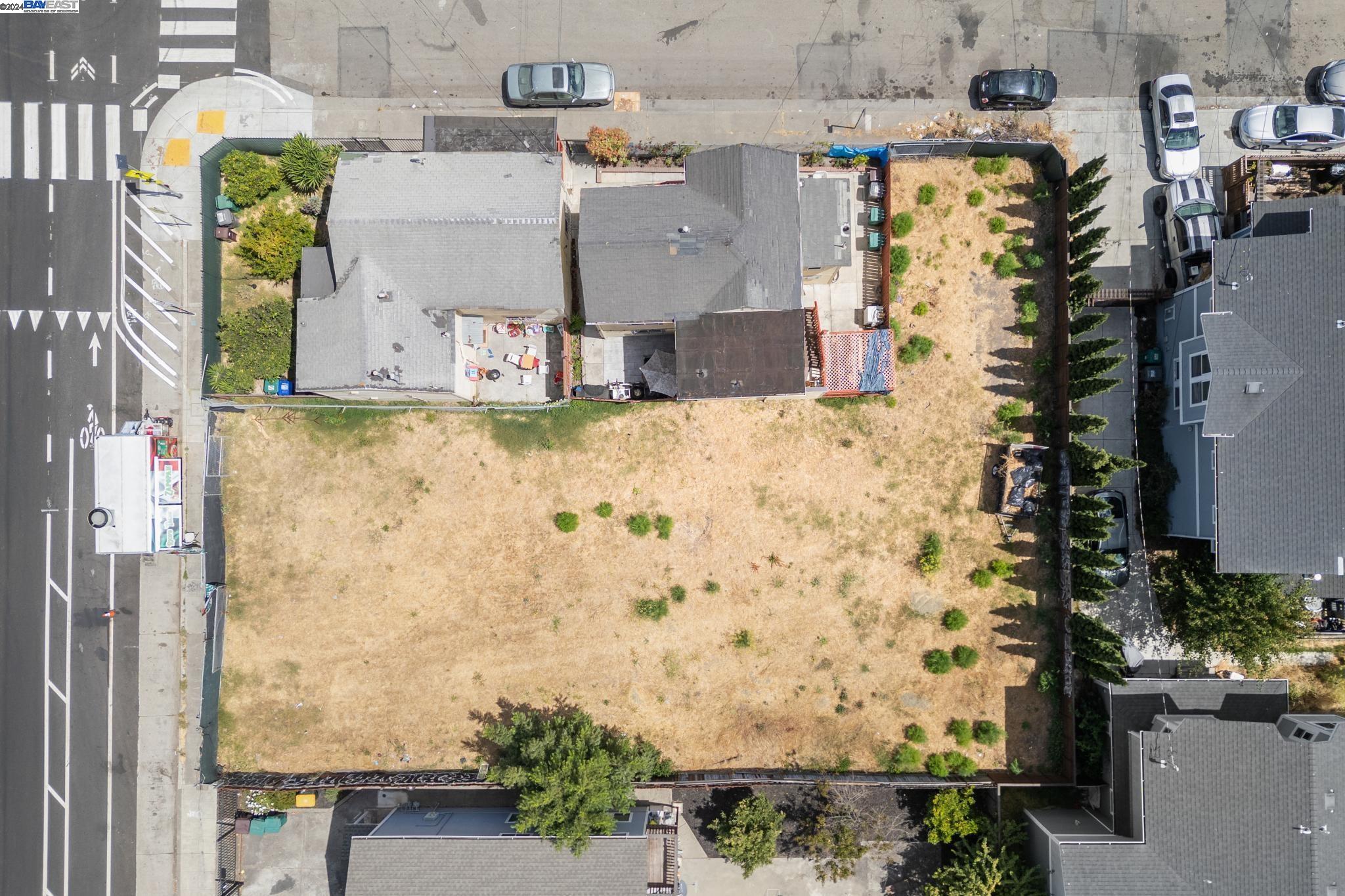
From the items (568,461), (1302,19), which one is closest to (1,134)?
(568,461)

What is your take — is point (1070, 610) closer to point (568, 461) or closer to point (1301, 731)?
point (1301, 731)

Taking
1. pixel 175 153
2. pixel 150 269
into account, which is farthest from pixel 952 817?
pixel 175 153

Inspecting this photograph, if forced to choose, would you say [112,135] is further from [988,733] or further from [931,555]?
[988,733]

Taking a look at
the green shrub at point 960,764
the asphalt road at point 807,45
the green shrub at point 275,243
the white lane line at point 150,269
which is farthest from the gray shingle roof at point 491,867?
the asphalt road at point 807,45

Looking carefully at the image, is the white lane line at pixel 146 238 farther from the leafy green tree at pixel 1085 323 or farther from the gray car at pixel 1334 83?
the gray car at pixel 1334 83

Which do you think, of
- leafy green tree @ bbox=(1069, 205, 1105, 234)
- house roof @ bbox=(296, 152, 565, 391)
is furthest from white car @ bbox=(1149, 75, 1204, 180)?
house roof @ bbox=(296, 152, 565, 391)

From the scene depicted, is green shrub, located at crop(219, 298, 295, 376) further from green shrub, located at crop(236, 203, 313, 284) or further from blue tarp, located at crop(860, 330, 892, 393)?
blue tarp, located at crop(860, 330, 892, 393)
